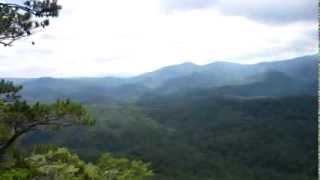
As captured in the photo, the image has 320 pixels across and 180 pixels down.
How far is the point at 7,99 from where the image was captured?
22562 millimetres

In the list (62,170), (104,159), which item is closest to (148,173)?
(104,159)

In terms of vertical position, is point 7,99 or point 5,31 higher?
point 5,31

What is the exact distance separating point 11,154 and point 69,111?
141 inches

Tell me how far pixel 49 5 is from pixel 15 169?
21.3 feet

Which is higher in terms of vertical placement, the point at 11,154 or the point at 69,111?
the point at 69,111

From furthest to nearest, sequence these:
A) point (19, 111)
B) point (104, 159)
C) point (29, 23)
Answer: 1. point (104, 159)
2. point (29, 23)
3. point (19, 111)

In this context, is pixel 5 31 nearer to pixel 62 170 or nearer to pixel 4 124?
pixel 4 124

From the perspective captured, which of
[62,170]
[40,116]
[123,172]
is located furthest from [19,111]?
[123,172]

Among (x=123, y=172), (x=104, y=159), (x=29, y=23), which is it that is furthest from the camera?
(x=104, y=159)

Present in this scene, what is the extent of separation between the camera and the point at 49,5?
21.7 metres

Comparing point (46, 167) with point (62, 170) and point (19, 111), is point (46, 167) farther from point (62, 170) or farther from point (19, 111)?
point (19, 111)

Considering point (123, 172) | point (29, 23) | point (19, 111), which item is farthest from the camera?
point (123, 172)

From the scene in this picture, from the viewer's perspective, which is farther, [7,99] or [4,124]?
[7,99]

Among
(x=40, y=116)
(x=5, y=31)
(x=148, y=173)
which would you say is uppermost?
(x=5, y=31)
